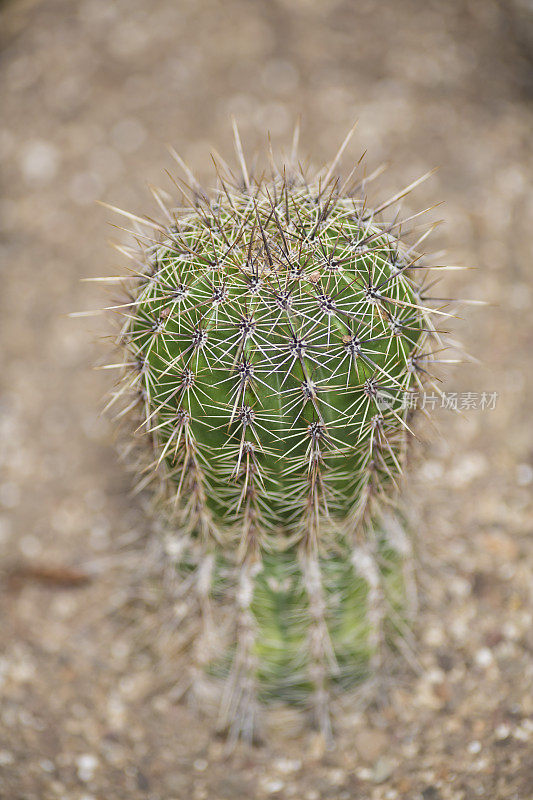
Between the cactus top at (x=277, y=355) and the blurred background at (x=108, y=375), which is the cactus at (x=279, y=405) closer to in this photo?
the cactus top at (x=277, y=355)

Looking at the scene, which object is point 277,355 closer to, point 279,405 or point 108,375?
point 279,405

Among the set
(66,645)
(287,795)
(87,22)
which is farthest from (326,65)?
(287,795)

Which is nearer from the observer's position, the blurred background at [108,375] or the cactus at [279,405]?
the cactus at [279,405]

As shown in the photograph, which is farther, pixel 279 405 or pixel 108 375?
pixel 108 375

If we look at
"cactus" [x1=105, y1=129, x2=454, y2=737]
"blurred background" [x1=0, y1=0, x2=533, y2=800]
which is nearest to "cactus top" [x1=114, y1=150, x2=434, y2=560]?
"cactus" [x1=105, y1=129, x2=454, y2=737]

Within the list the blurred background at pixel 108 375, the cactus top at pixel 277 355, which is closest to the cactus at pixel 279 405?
the cactus top at pixel 277 355

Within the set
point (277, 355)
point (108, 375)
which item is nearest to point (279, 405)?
point (277, 355)
